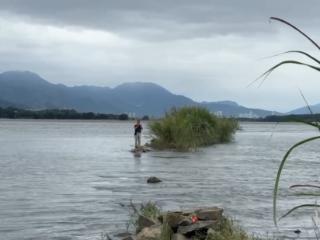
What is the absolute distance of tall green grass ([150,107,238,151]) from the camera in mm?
52438

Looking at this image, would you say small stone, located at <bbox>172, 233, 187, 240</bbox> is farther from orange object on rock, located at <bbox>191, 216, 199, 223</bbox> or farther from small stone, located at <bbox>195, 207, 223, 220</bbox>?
small stone, located at <bbox>195, 207, 223, 220</bbox>

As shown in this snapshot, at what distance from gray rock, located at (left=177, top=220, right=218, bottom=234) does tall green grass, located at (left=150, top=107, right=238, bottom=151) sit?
1522 inches

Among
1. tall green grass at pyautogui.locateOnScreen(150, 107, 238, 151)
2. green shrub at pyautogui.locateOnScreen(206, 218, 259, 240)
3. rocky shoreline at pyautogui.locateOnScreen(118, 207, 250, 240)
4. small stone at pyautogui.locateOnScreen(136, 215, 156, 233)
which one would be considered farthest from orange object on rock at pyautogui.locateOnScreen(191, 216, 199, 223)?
tall green grass at pyautogui.locateOnScreen(150, 107, 238, 151)

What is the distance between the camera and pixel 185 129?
52406 mm

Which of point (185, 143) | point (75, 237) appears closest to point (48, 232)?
point (75, 237)

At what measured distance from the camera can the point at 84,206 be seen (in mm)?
19359

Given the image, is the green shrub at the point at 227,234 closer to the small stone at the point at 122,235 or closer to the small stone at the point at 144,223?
the small stone at the point at 144,223

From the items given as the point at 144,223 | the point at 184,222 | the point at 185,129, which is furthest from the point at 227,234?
the point at 185,129

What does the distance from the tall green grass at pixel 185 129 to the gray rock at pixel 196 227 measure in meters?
38.6

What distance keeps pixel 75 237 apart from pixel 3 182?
45.1 feet

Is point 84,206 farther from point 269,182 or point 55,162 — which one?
point 55,162

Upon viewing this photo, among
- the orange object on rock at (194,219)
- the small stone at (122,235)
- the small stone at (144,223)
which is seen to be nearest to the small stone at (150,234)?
the orange object on rock at (194,219)

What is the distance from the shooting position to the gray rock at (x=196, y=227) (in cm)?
1217

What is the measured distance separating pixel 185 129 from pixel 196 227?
40.3 m
